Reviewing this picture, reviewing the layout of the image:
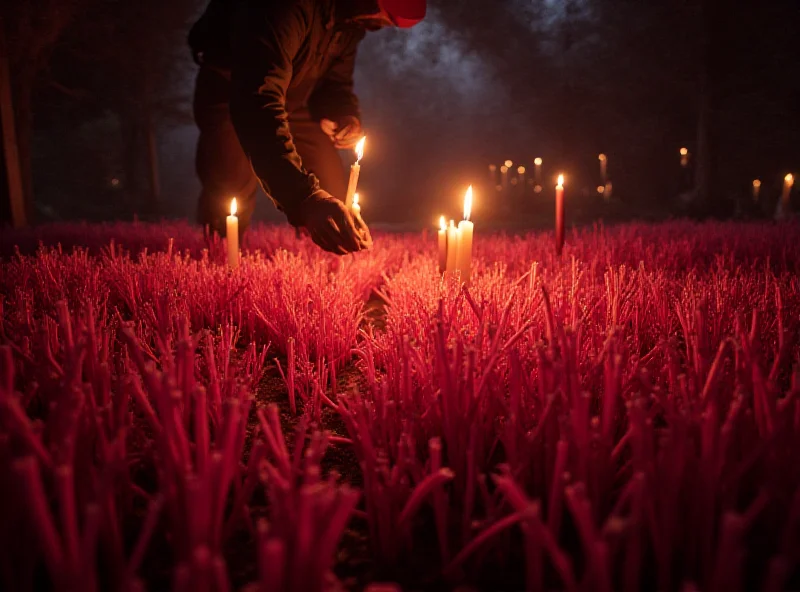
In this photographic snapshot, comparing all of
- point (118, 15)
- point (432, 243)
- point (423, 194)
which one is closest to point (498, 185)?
point (423, 194)

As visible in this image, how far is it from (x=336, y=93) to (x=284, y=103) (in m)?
1.23

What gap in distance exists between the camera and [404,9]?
2.68 metres

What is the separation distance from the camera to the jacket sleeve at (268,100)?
8.23 ft

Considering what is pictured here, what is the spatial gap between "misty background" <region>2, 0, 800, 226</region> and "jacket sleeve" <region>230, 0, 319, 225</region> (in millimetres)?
6981

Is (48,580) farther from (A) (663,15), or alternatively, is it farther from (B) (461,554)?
(A) (663,15)

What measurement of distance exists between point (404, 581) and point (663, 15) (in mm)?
17114

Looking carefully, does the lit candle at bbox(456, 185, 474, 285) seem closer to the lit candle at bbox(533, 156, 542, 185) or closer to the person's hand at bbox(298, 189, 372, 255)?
the person's hand at bbox(298, 189, 372, 255)

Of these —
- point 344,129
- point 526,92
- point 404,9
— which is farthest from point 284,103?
point 526,92

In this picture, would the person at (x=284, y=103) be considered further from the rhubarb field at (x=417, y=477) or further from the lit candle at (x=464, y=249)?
the rhubarb field at (x=417, y=477)

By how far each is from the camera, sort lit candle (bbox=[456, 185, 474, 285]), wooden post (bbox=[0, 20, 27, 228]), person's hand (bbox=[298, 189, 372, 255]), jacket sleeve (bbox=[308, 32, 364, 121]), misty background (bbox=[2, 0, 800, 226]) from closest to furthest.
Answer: person's hand (bbox=[298, 189, 372, 255]), lit candle (bbox=[456, 185, 474, 285]), jacket sleeve (bbox=[308, 32, 364, 121]), wooden post (bbox=[0, 20, 27, 228]), misty background (bbox=[2, 0, 800, 226])

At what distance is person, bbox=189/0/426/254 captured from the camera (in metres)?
2.50

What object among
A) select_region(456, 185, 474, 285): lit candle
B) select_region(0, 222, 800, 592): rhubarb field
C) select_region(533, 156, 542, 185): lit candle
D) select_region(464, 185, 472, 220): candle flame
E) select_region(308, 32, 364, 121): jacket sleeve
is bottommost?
select_region(0, 222, 800, 592): rhubarb field

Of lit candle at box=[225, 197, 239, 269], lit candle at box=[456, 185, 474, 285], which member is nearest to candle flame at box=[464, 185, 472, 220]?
lit candle at box=[456, 185, 474, 285]

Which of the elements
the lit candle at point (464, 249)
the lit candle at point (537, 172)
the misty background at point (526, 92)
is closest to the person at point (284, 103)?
the lit candle at point (464, 249)
